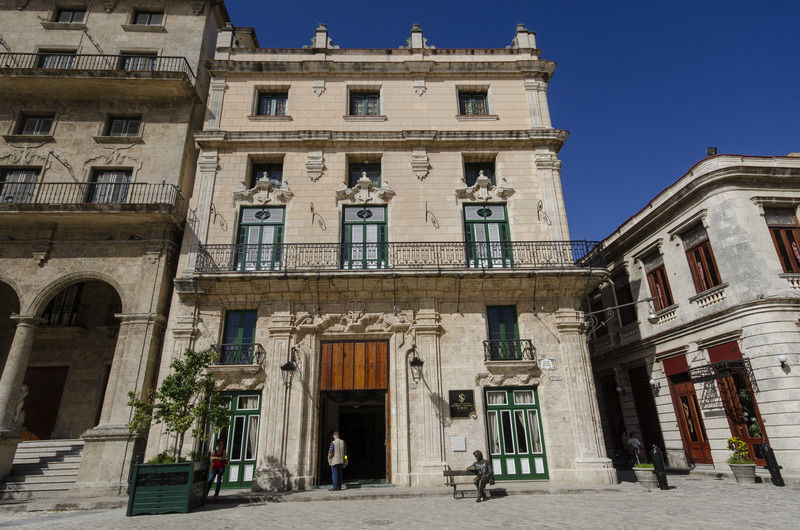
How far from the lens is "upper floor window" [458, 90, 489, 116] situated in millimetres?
17797

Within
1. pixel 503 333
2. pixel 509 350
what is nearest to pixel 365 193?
pixel 503 333

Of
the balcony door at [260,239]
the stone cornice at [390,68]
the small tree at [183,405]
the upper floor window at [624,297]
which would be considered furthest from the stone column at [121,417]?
the upper floor window at [624,297]

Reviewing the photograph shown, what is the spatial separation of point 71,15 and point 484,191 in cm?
1968

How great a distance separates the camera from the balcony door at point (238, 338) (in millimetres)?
13750

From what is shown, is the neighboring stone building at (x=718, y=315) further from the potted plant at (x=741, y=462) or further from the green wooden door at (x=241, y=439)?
the green wooden door at (x=241, y=439)

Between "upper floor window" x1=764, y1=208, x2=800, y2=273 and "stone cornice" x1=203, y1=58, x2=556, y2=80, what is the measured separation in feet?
31.7

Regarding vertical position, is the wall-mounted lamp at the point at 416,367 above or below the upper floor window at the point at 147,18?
below

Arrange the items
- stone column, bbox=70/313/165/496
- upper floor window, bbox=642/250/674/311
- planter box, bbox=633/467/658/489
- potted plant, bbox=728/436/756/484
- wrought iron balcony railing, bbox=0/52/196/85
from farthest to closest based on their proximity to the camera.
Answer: wrought iron balcony railing, bbox=0/52/196/85 → upper floor window, bbox=642/250/674/311 → potted plant, bbox=728/436/756/484 → stone column, bbox=70/313/165/496 → planter box, bbox=633/467/658/489

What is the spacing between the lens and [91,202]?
15.0m

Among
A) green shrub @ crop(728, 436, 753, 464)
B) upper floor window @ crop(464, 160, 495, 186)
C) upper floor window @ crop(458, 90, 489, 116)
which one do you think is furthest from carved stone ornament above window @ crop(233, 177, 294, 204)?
green shrub @ crop(728, 436, 753, 464)

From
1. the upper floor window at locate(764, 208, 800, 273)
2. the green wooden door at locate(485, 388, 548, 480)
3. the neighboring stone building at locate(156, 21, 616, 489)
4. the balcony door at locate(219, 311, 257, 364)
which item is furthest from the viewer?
the upper floor window at locate(764, 208, 800, 273)

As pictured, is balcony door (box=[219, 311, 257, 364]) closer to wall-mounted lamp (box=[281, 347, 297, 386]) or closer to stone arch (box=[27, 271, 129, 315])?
wall-mounted lamp (box=[281, 347, 297, 386])

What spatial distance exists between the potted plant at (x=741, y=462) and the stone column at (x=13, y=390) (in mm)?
21221

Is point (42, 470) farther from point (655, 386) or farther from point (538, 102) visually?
point (655, 386)
